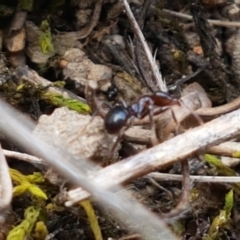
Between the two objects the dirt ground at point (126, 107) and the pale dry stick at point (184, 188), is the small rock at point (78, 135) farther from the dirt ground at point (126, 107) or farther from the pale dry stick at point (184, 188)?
the pale dry stick at point (184, 188)

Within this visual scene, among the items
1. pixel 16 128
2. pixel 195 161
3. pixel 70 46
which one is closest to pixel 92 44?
pixel 70 46

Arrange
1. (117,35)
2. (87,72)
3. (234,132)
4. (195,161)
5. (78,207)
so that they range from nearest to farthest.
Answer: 1. (234,132)
2. (78,207)
3. (195,161)
4. (87,72)
5. (117,35)

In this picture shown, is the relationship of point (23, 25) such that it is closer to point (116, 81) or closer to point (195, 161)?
point (116, 81)

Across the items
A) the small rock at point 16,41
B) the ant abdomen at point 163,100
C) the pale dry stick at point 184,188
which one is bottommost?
the pale dry stick at point 184,188

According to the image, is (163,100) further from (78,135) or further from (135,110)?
(78,135)

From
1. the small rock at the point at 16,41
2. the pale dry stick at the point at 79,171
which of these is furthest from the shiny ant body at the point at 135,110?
the small rock at the point at 16,41

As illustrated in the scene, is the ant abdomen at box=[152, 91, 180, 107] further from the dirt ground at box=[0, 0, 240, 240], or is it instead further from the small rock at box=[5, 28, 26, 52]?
the small rock at box=[5, 28, 26, 52]

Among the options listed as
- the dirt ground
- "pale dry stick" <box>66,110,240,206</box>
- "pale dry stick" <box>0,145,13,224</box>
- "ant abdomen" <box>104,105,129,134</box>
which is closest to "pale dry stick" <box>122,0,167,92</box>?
the dirt ground

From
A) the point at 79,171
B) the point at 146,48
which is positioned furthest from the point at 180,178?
the point at 146,48
